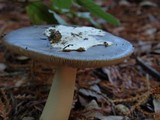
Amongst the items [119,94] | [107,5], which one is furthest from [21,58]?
[107,5]

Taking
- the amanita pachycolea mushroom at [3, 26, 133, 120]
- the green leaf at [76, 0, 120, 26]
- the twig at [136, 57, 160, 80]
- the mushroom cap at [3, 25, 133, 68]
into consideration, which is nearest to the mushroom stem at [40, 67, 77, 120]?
the amanita pachycolea mushroom at [3, 26, 133, 120]

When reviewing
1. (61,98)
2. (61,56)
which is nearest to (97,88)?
(61,98)

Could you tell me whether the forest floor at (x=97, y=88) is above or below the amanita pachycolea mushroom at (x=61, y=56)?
below

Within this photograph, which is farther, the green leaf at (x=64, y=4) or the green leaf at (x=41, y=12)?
the green leaf at (x=41, y=12)

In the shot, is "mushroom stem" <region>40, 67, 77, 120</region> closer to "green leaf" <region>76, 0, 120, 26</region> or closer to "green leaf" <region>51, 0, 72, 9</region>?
"green leaf" <region>51, 0, 72, 9</region>

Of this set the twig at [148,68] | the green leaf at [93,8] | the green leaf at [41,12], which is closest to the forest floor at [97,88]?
the twig at [148,68]

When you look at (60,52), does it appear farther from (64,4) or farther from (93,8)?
(93,8)

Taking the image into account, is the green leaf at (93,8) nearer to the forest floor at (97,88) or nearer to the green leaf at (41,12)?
the green leaf at (41,12)
